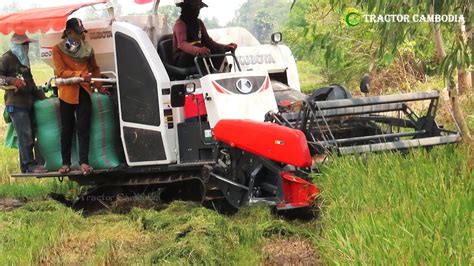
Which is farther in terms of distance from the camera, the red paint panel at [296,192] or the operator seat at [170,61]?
the operator seat at [170,61]

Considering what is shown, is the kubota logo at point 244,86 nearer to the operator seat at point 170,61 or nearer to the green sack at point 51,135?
the operator seat at point 170,61

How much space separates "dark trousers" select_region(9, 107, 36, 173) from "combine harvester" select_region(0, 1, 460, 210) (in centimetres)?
65

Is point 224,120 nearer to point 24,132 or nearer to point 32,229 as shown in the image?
point 32,229

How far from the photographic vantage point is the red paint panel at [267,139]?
5.69 meters

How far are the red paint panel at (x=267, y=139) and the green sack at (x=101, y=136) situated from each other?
5.39 ft

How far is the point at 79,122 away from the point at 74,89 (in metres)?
0.36

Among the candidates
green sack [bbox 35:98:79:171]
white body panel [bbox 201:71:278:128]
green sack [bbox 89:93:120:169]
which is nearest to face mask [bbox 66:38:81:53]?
green sack [bbox 89:93:120:169]

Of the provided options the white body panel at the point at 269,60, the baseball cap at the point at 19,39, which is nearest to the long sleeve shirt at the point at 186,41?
the white body panel at the point at 269,60

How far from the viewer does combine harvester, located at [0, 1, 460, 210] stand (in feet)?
19.4

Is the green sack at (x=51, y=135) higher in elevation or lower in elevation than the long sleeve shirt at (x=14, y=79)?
lower

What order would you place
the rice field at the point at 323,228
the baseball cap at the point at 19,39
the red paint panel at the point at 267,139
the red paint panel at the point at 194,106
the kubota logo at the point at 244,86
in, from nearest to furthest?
1. the rice field at the point at 323,228
2. the red paint panel at the point at 267,139
3. the kubota logo at the point at 244,86
4. the red paint panel at the point at 194,106
5. the baseball cap at the point at 19,39

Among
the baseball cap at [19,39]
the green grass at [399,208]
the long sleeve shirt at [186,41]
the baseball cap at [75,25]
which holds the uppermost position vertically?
the baseball cap at [75,25]

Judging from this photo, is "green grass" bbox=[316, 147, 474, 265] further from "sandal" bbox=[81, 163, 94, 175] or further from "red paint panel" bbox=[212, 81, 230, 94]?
"sandal" bbox=[81, 163, 94, 175]

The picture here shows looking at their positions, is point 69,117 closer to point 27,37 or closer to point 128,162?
point 128,162
